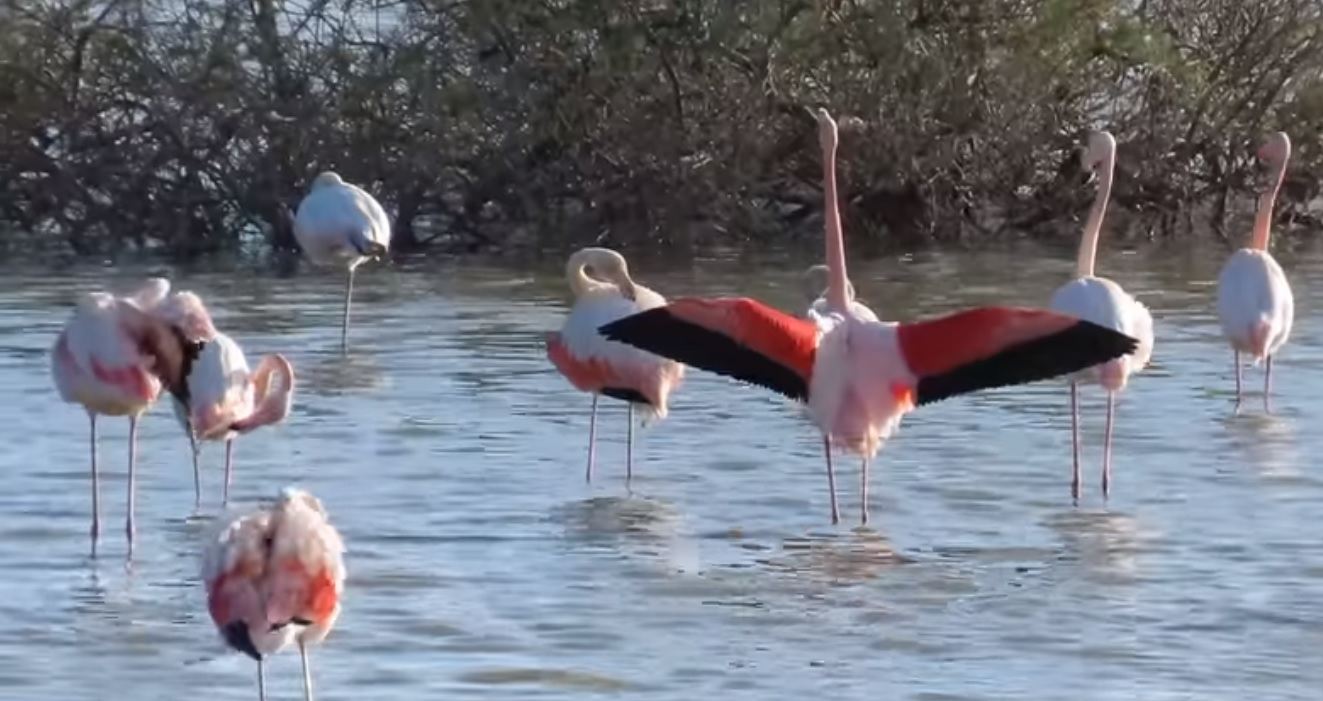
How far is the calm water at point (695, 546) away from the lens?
6.41 meters

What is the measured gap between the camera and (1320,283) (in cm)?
1464

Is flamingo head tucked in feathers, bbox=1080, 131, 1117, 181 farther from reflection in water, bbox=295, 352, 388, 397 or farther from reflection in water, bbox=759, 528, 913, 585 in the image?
reflection in water, bbox=295, 352, 388, 397

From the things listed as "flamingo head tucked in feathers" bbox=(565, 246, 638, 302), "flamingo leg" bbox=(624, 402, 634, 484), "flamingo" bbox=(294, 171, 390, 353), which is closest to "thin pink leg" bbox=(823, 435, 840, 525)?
"flamingo leg" bbox=(624, 402, 634, 484)

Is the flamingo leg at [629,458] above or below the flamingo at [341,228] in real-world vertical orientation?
below

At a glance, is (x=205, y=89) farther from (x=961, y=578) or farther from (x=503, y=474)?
(x=961, y=578)

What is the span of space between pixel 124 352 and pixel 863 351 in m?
2.13

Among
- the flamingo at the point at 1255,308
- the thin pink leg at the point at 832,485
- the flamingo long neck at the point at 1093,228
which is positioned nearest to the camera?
the thin pink leg at the point at 832,485

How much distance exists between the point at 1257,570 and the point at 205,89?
9.89 metres

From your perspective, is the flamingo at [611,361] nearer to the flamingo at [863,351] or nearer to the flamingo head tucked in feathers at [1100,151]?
the flamingo at [863,351]

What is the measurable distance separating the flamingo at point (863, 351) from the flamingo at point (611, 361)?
3.04 ft

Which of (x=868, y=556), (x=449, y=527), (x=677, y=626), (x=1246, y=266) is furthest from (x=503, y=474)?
(x=1246, y=266)

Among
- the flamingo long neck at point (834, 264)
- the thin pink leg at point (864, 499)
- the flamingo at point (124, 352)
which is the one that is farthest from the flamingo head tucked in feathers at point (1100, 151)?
the flamingo at point (124, 352)

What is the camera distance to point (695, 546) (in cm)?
789

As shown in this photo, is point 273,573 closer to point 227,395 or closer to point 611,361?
point 227,395
